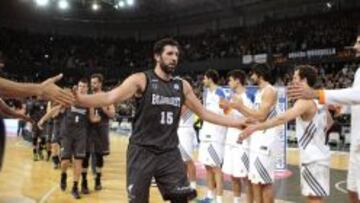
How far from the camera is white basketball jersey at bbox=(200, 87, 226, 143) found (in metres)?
9.02

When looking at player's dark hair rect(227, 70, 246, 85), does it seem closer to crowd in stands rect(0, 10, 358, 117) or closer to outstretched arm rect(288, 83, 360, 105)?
outstretched arm rect(288, 83, 360, 105)

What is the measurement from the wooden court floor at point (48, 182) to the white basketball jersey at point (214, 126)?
3.70ft

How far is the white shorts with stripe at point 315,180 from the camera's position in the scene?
621 centimetres

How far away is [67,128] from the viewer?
33.2 ft

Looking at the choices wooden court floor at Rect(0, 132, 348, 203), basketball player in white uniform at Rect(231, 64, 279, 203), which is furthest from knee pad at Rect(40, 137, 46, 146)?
basketball player in white uniform at Rect(231, 64, 279, 203)

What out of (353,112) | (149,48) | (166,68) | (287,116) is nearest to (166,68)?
(166,68)

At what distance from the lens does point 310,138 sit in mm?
6320

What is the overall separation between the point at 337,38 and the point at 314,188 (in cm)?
2006

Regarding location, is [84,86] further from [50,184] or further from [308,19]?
[308,19]

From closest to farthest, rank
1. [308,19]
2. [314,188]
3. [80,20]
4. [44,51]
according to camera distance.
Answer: [314,188]
[308,19]
[44,51]
[80,20]

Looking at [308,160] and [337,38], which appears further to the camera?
[337,38]

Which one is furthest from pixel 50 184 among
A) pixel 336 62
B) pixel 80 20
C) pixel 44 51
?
pixel 80 20

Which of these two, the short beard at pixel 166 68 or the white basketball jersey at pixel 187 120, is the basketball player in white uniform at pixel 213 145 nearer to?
the white basketball jersey at pixel 187 120

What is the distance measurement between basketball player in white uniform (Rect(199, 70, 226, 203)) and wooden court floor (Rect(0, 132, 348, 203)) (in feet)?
1.99
